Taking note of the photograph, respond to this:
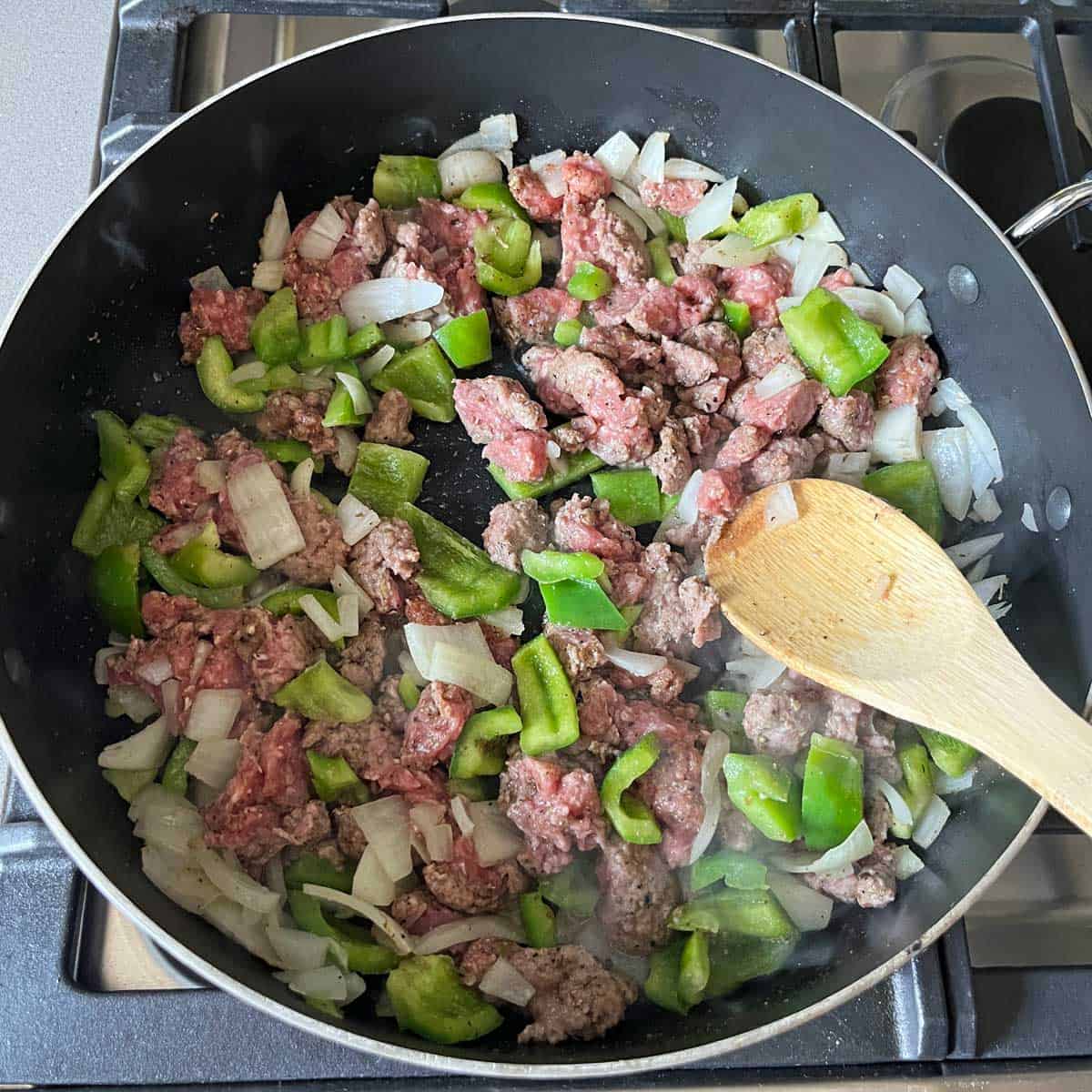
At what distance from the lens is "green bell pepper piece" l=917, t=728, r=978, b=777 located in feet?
5.46

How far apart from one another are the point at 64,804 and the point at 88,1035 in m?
0.32

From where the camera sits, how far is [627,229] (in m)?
2.05

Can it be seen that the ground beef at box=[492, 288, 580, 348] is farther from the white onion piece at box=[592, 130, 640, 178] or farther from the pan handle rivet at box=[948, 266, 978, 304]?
the pan handle rivet at box=[948, 266, 978, 304]

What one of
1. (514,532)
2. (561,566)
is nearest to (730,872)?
(561,566)

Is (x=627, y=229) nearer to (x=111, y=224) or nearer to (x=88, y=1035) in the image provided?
(x=111, y=224)

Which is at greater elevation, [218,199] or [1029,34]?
[1029,34]

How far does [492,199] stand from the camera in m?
2.05

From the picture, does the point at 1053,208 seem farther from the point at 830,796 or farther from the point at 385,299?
the point at 385,299

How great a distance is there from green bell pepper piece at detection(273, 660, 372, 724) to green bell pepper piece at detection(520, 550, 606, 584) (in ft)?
1.23

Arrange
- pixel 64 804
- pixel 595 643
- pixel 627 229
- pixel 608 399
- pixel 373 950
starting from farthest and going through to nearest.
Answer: pixel 627 229, pixel 608 399, pixel 595 643, pixel 373 950, pixel 64 804

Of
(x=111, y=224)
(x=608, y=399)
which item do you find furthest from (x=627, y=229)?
(x=111, y=224)

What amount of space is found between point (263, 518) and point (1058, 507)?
135 centimetres

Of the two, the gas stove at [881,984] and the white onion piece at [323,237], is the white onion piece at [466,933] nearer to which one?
the gas stove at [881,984]

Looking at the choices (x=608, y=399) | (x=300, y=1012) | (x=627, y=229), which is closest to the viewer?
(x=300, y=1012)
